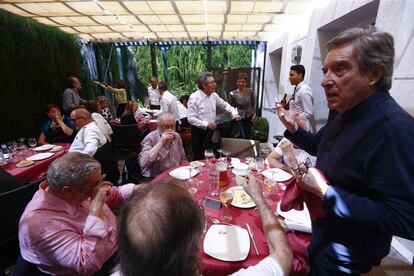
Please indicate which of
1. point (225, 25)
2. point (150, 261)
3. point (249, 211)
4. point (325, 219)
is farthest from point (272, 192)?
point (225, 25)

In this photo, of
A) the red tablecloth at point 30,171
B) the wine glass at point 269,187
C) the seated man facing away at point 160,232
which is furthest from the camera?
the red tablecloth at point 30,171

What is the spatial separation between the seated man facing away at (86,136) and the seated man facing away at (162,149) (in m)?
0.54

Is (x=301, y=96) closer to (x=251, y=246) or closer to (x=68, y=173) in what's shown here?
(x=251, y=246)

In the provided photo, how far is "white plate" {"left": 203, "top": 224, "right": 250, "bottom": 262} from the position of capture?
105cm

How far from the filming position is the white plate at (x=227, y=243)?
1048 mm

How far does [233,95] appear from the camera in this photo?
521cm

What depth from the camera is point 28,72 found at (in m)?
4.93

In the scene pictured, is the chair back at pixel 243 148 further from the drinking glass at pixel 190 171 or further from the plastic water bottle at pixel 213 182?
the plastic water bottle at pixel 213 182

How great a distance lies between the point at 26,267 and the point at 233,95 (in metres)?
4.69

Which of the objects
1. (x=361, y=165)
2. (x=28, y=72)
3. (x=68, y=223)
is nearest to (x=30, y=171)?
(x=68, y=223)

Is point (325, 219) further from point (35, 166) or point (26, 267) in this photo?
point (35, 166)

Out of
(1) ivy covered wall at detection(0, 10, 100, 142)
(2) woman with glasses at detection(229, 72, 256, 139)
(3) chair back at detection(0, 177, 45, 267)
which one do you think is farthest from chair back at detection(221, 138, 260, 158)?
(1) ivy covered wall at detection(0, 10, 100, 142)

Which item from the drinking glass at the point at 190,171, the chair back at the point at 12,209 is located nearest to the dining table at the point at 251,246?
the drinking glass at the point at 190,171

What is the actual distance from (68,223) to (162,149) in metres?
1.29
